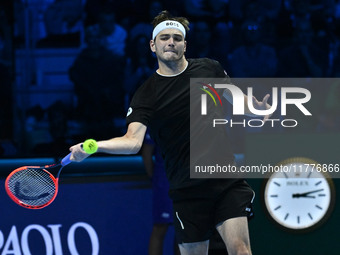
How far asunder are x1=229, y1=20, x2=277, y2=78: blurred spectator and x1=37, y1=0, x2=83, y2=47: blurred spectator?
178 cm

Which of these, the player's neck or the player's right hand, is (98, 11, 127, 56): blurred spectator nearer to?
the player's neck

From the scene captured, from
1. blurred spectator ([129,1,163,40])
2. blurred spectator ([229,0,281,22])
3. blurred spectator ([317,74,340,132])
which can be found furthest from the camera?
blurred spectator ([229,0,281,22])

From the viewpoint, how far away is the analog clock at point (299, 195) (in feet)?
20.4

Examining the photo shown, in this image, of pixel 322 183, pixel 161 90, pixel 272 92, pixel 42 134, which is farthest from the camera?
pixel 272 92

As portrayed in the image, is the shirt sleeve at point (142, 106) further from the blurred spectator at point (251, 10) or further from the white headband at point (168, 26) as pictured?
the blurred spectator at point (251, 10)

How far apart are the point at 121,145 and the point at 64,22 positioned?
4.02 meters

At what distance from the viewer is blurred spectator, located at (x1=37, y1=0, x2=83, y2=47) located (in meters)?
7.48

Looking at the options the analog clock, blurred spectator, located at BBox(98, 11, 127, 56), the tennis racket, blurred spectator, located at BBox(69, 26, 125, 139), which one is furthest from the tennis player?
blurred spectator, located at BBox(98, 11, 127, 56)

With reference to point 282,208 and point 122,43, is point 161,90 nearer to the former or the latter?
point 282,208

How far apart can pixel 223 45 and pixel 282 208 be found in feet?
7.41

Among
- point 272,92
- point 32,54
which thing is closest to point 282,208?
point 272,92

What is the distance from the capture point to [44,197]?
15.0 feet

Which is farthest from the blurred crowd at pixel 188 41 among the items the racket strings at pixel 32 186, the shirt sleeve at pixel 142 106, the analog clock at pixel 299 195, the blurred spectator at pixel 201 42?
the shirt sleeve at pixel 142 106

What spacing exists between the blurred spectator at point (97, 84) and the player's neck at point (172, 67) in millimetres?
2738
